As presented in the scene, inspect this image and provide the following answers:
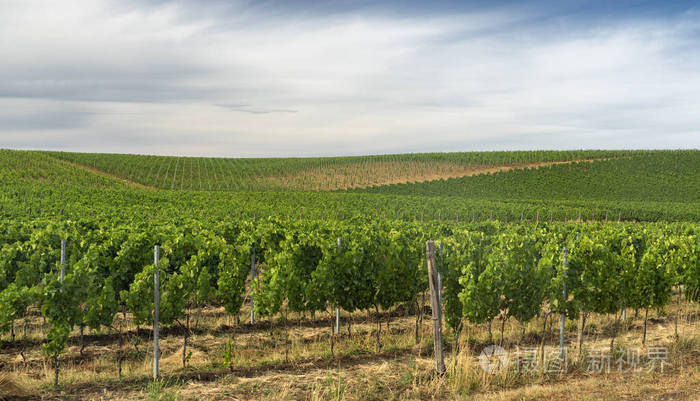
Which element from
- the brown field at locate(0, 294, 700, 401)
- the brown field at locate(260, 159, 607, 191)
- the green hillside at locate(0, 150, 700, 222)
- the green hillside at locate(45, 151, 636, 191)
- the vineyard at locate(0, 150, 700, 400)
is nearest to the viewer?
the brown field at locate(0, 294, 700, 401)

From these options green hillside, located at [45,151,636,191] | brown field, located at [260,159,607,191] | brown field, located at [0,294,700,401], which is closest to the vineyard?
brown field, located at [0,294,700,401]

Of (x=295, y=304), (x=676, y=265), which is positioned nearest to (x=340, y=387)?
(x=295, y=304)

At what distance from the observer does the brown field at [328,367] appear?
302 inches

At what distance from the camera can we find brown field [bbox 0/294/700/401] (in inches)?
302

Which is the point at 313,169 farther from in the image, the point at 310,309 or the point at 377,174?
Result: the point at 310,309

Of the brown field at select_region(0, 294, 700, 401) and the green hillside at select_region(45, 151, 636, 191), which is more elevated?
the green hillside at select_region(45, 151, 636, 191)

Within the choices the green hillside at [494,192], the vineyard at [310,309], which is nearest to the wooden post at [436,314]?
the vineyard at [310,309]

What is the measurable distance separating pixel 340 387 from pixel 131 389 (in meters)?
3.51

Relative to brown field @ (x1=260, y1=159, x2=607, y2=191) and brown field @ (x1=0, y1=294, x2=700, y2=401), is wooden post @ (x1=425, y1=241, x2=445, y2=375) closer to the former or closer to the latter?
brown field @ (x1=0, y1=294, x2=700, y2=401)

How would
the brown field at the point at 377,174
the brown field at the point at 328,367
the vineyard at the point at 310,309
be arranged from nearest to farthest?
1. the brown field at the point at 328,367
2. the vineyard at the point at 310,309
3. the brown field at the point at 377,174

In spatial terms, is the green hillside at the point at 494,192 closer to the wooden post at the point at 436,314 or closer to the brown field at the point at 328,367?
the brown field at the point at 328,367

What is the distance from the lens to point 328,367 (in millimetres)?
8984

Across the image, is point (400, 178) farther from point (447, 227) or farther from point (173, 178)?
point (447, 227)

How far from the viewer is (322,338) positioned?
11.0m
